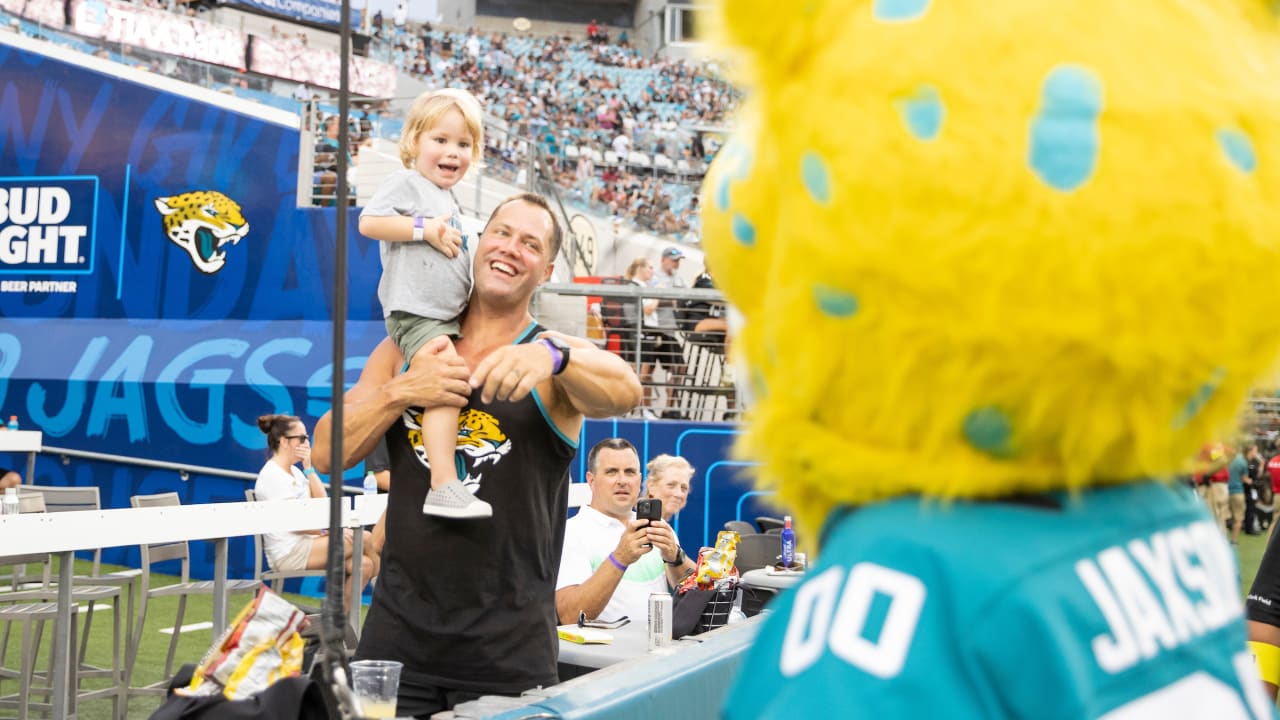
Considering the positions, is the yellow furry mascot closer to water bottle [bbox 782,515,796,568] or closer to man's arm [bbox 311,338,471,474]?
man's arm [bbox 311,338,471,474]

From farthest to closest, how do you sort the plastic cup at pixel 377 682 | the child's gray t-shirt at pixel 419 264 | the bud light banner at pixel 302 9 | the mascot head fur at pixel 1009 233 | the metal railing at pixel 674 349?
1. the bud light banner at pixel 302 9
2. the metal railing at pixel 674 349
3. the child's gray t-shirt at pixel 419 264
4. the plastic cup at pixel 377 682
5. the mascot head fur at pixel 1009 233

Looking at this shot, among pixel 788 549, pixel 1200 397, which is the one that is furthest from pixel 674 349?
pixel 1200 397

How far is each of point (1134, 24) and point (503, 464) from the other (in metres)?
1.51

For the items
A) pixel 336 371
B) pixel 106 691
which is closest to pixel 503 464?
pixel 336 371

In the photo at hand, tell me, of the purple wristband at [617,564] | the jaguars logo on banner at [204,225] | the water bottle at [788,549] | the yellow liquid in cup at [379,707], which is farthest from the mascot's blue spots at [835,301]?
the jaguars logo on banner at [204,225]

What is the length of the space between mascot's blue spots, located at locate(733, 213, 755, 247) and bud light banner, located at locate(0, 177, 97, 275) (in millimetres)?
11773

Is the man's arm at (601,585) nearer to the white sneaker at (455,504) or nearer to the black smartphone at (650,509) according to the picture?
the black smartphone at (650,509)

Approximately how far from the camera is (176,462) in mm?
10359

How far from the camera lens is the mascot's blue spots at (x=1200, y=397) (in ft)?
3.06

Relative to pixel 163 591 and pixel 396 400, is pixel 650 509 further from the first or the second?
pixel 163 591

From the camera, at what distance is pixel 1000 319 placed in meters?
0.86

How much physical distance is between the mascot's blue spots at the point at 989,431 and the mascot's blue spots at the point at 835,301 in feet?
0.39

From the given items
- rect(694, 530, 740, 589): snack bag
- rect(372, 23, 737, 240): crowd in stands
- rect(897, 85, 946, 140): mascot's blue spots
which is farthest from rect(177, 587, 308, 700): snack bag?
rect(372, 23, 737, 240): crowd in stands

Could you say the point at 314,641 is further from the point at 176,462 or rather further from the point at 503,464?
the point at 176,462
